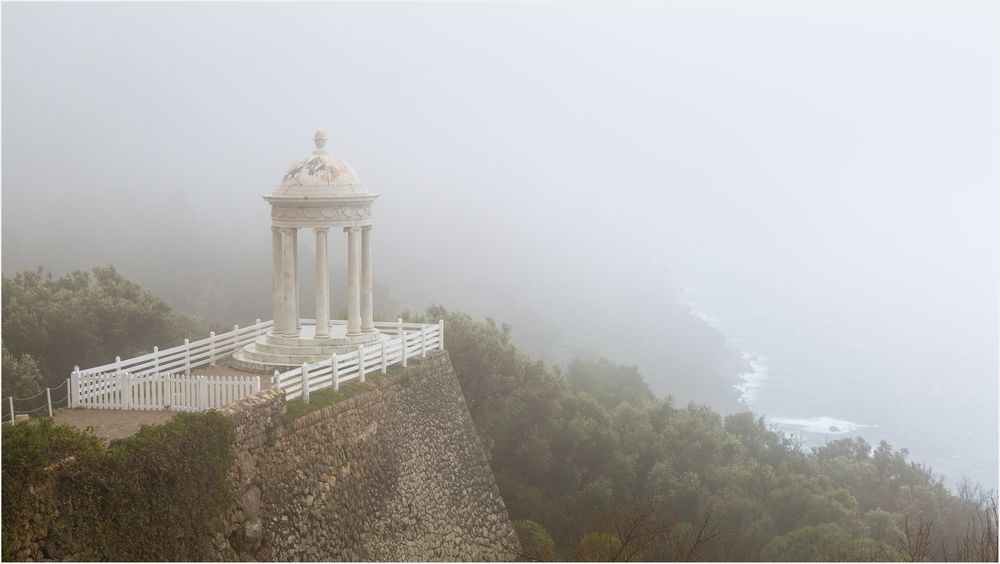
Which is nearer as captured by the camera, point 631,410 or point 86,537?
point 86,537

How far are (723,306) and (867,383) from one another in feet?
113

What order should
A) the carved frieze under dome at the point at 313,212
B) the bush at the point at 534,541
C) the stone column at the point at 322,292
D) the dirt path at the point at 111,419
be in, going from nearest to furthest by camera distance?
the dirt path at the point at 111,419 → the carved frieze under dome at the point at 313,212 → the stone column at the point at 322,292 → the bush at the point at 534,541

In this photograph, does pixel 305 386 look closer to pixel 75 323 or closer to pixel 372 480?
pixel 372 480

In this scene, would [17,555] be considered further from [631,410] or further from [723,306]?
[723,306]

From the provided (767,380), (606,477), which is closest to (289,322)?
(606,477)

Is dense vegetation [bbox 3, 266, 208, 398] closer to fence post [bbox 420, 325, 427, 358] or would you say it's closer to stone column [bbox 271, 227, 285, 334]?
stone column [bbox 271, 227, 285, 334]

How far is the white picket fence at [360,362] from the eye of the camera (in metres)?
21.3

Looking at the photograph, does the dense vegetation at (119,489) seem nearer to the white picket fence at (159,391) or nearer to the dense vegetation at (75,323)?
the white picket fence at (159,391)

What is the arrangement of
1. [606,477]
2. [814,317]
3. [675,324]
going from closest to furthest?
[606,477] < [675,324] < [814,317]

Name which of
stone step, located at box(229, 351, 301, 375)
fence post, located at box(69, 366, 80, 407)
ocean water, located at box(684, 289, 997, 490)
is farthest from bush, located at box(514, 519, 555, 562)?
ocean water, located at box(684, 289, 997, 490)

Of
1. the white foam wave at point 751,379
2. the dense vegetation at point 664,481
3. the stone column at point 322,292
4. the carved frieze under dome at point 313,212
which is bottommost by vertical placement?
the white foam wave at point 751,379

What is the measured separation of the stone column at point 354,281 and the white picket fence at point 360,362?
33.7 inches

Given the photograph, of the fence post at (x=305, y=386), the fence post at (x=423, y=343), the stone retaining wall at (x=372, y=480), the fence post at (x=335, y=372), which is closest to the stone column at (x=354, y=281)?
the fence post at (x=423, y=343)

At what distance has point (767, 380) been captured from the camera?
83.1 meters
